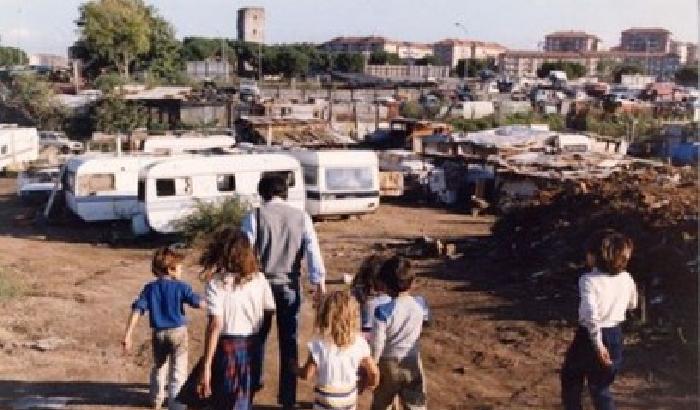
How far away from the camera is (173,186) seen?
16.6 meters

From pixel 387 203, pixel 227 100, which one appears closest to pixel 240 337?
pixel 387 203

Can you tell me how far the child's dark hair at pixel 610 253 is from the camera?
5145 mm

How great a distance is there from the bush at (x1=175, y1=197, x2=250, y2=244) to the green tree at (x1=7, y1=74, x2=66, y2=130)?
992 inches

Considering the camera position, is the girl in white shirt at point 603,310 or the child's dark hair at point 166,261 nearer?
the girl in white shirt at point 603,310

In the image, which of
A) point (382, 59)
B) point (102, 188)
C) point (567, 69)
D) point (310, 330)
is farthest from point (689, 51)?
point (382, 59)

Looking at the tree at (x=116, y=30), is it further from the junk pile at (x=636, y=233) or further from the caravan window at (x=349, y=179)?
the junk pile at (x=636, y=233)

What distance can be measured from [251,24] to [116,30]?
52857 mm

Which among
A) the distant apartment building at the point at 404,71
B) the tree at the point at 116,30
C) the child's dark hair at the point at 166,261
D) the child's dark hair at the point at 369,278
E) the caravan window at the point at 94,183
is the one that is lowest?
the caravan window at the point at 94,183

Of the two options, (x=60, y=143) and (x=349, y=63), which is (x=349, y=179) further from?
(x=349, y=63)

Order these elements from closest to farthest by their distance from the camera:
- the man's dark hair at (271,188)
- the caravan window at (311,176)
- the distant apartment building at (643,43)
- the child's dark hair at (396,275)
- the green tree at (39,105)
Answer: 1. the child's dark hair at (396,275)
2. the man's dark hair at (271,188)
3. the caravan window at (311,176)
4. the green tree at (39,105)
5. the distant apartment building at (643,43)

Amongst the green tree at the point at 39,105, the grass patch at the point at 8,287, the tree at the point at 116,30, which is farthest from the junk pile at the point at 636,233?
the tree at the point at 116,30

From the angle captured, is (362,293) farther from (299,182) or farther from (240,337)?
(299,182)

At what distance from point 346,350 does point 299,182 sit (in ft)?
44.2

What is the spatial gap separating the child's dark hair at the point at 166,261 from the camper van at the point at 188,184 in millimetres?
10259
